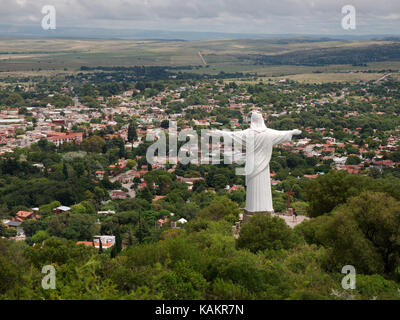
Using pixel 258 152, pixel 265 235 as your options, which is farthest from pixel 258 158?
pixel 265 235

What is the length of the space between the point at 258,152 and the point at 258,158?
0.61 ft

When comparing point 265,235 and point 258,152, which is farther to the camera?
point 258,152

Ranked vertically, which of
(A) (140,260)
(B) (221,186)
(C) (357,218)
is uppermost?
(C) (357,218)

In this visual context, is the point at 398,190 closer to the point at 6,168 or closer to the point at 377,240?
the point at 377,240

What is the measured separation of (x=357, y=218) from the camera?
47.1 feet


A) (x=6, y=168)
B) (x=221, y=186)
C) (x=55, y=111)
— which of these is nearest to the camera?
(x=221, y=186)

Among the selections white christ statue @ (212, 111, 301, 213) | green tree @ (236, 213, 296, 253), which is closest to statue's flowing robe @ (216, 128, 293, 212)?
white christ statue @ (212, 111, 301, 213)

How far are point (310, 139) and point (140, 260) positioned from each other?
51.3 meters

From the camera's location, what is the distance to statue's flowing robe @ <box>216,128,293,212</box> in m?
17.9

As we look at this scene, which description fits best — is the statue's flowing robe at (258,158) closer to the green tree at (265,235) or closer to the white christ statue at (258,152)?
the white christ statue at (258,152)

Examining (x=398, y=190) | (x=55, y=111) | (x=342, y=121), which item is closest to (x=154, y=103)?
(x=55, y=111)

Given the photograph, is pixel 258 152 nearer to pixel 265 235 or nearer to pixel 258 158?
pixel 258 158

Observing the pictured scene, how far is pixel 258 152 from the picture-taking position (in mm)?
18156

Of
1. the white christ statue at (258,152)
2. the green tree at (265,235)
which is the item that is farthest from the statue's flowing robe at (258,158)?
the green tree at (265,235)
